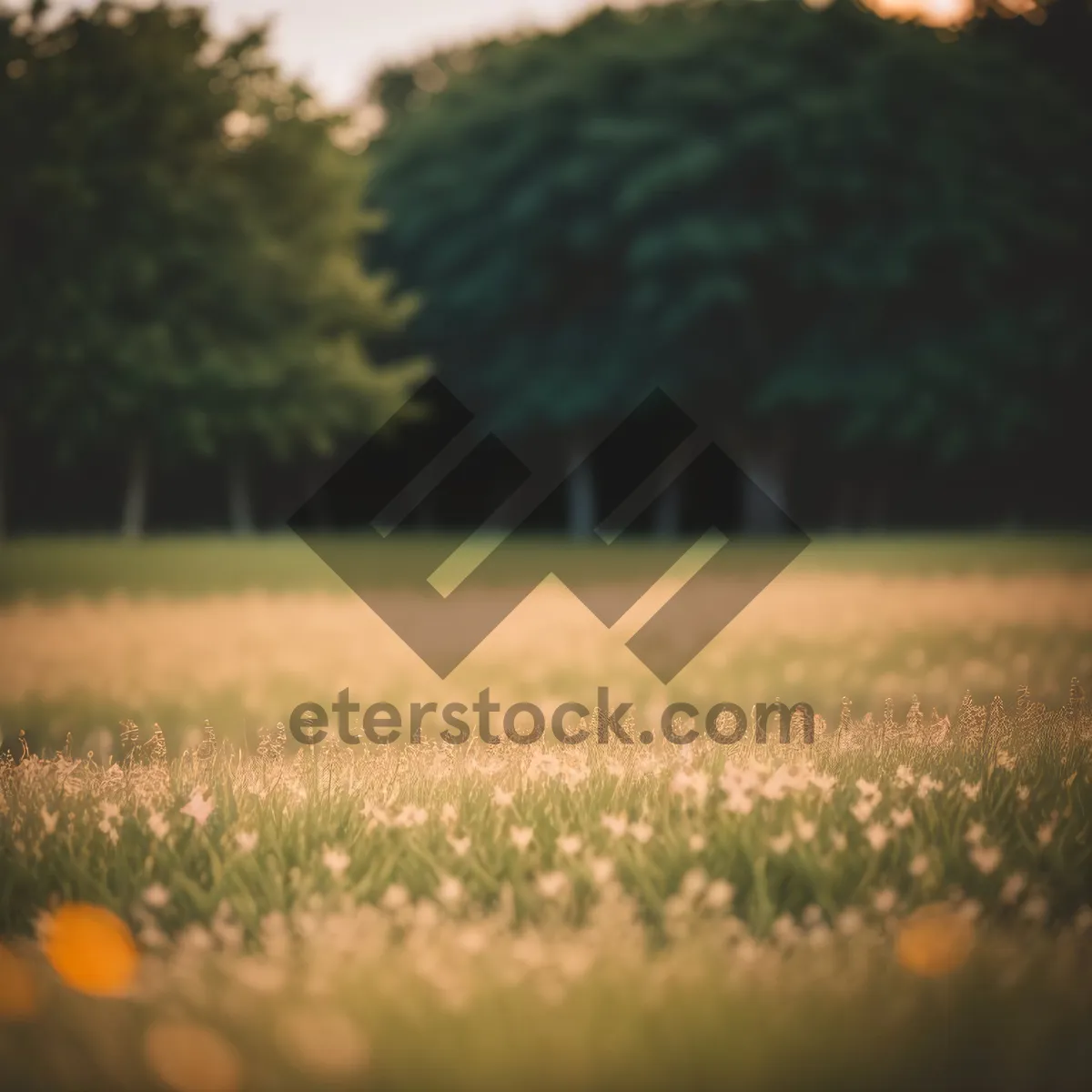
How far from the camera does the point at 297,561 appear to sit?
23.0 meters

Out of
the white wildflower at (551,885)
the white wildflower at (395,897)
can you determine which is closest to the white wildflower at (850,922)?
the white wildflower at (551,885)

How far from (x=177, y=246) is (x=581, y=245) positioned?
14.3 metres

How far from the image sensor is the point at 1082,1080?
2785 mm

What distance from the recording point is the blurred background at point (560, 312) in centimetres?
1295

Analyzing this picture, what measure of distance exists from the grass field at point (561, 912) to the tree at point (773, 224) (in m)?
27.2

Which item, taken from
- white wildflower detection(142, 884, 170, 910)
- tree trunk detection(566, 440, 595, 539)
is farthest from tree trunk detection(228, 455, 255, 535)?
white wildflower detection(142, 884, 170, 910)

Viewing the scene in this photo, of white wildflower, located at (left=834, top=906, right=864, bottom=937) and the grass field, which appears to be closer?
the grass field

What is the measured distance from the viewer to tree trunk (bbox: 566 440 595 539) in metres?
39.4

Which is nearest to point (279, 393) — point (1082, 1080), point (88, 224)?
point (88, 224)

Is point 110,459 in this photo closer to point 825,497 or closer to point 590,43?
point 590,43

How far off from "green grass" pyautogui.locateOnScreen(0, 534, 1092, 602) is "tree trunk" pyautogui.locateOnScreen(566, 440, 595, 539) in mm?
9147

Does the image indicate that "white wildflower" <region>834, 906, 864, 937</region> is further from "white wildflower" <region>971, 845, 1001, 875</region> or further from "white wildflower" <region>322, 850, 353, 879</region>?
"white wildflower" <region>322, 850, 353, 879</region>

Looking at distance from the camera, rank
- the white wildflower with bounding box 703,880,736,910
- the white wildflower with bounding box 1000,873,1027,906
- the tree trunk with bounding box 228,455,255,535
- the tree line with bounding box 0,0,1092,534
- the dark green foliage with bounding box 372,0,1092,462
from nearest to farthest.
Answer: the white wildflower with bounding box 703,880,736,910 → the white wildflower with bounding box 1000,873,1027,906 → the tree line with bounding box 0,0,1092,534 → the dark green foliage with bounding box 372,0,1092,462 → the tree trunk with bounding box 228,455,255,535

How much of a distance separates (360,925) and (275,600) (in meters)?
13.1
